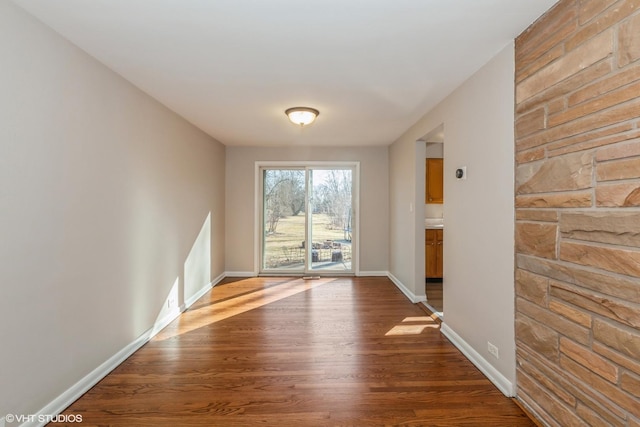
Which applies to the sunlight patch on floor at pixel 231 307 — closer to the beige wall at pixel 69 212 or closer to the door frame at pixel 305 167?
the beige wall at pixel 69 212

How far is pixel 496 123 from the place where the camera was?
7.59ft

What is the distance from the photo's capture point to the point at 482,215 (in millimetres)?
2520

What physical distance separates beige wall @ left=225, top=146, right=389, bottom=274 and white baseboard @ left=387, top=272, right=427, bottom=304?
0.47 meters

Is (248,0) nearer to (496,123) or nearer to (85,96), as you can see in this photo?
(85,96)

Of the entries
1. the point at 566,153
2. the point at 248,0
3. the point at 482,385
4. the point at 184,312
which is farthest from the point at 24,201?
the point at 482,385

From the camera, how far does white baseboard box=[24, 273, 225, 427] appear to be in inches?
75.8

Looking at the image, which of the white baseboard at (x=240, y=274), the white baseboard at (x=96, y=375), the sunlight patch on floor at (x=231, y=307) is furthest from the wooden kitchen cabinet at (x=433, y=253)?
the white baseboard at (x=96, y=375)

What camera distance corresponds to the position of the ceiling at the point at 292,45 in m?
1.75

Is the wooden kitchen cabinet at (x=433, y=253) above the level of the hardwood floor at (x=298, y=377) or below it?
above

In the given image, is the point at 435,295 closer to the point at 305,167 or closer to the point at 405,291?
the point at 405,291

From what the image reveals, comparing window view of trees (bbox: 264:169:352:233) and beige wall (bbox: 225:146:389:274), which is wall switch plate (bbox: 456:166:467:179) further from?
window view of trees (bbox: 264:169:352:233)

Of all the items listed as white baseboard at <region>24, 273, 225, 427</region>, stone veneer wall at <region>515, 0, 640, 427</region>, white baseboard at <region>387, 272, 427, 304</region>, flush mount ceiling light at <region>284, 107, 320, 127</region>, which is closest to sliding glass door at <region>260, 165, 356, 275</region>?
white baseboard at <region>387, 272, 427, 304</region>

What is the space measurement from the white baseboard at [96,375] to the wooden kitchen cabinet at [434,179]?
431cm

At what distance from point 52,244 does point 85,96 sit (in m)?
1.05
